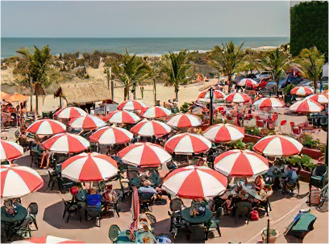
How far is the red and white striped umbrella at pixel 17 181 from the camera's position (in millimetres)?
8620

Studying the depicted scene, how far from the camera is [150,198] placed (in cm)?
1046

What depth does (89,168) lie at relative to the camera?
987cm

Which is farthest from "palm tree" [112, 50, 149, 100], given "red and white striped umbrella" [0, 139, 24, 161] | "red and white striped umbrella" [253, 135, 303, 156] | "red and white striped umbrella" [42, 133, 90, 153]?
"red and white striped umbrella" [253, 135, 303, 156]

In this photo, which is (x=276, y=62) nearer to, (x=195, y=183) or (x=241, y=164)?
(x=241, y=164)

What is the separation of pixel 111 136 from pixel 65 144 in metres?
1.57

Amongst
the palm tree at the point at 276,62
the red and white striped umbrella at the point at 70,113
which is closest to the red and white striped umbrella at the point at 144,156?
the red and white striped umbrella at the point at 70,113

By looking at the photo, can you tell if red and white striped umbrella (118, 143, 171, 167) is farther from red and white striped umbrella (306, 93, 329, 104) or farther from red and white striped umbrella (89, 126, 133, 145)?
red and white striped umbrella (306, 93, 329, 104)

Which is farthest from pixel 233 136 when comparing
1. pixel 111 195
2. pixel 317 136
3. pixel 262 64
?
pixel 262 64

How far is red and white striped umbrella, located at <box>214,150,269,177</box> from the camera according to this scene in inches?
389

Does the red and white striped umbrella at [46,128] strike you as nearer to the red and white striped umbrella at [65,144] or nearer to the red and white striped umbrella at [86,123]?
the red and white striped umbrella at [86,123]

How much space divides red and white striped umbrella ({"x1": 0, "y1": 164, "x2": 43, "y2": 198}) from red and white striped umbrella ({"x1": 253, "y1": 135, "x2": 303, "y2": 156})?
20.4 feet

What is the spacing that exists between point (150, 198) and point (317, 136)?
10085 millimetres

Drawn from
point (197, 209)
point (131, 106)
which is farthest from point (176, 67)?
point (197, 209)

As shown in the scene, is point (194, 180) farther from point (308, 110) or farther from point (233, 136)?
point (308, 110)
